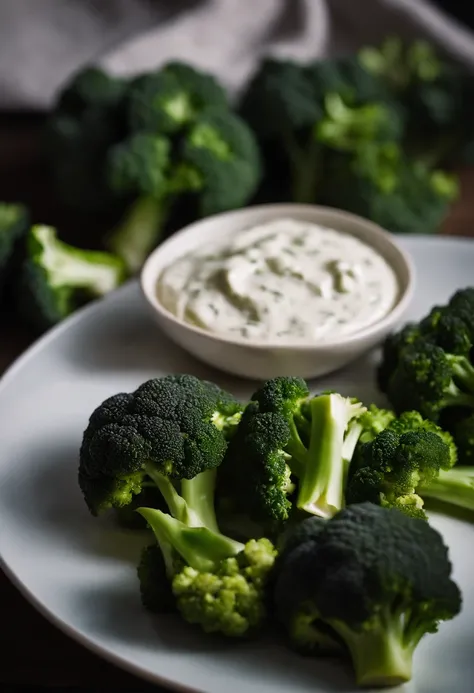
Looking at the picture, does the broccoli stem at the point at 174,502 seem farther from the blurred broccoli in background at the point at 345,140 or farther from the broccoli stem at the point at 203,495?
the blurred broccoli in background at the point at 345,140

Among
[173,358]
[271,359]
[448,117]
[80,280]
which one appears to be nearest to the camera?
[271,359]

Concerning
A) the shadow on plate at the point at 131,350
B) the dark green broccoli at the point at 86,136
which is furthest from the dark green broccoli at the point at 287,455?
the dark green broccoli at the point at 86,136

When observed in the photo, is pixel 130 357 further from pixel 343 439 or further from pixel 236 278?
pixel 343 439

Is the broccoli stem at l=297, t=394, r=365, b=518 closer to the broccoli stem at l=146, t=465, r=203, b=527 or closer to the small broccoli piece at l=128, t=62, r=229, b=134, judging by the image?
the broccoli stem at l=146, t=465, r=203, b=527

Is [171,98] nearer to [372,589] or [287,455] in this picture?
[287,455]

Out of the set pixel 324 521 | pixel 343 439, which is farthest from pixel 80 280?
pixel 324 521

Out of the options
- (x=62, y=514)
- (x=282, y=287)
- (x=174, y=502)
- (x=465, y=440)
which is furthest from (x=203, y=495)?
(x=282, y=287)
